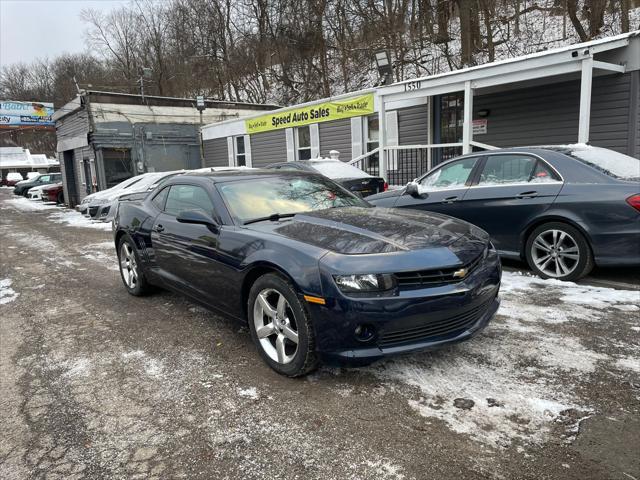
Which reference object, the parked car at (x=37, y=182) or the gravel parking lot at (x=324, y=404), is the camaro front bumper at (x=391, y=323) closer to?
the gravel parking lot at (x=324, y=404)

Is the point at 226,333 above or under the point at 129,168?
under

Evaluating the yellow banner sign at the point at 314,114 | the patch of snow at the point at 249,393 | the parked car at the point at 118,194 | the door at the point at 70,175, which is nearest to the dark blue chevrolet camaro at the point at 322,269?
the patch of snow at the point at 249,393

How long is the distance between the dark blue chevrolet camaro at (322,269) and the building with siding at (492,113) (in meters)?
5.82

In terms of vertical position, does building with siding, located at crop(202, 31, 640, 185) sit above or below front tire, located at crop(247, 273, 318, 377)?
above

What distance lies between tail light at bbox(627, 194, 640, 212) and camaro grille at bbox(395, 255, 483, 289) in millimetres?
2819

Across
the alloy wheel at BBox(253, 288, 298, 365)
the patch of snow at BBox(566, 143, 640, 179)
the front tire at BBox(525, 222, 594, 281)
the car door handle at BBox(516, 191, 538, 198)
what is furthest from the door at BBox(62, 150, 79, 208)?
the patch of snow at BBox(566, 143, 640, 179)

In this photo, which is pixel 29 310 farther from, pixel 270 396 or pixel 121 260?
pixel 270 396

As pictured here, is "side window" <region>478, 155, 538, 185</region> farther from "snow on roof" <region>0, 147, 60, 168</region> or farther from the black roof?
"snow on roof" <region>0, 147, 60, 168</region>

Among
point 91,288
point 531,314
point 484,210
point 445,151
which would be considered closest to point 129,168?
point 445,151

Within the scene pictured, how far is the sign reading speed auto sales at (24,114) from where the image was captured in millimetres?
42188

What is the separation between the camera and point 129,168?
20375 mm

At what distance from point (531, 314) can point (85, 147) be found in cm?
2034

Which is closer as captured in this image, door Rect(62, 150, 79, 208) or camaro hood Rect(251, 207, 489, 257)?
camaro hood Rect(251, 207, 489, 257)

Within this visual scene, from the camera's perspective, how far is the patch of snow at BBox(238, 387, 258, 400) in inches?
123
